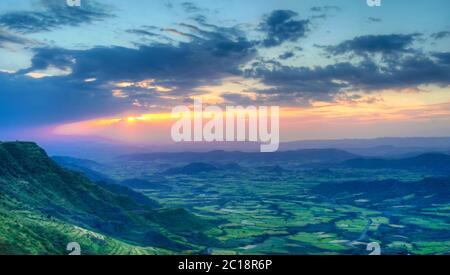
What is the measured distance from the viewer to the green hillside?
51.9 metres

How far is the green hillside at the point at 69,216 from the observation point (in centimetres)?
5191

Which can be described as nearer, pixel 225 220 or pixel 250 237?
pixel 250 237

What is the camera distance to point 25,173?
90062 millimetres

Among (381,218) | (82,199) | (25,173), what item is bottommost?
(381,218)

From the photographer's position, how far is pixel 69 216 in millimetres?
78062

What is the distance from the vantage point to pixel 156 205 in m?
133

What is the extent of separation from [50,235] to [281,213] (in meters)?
88.0
